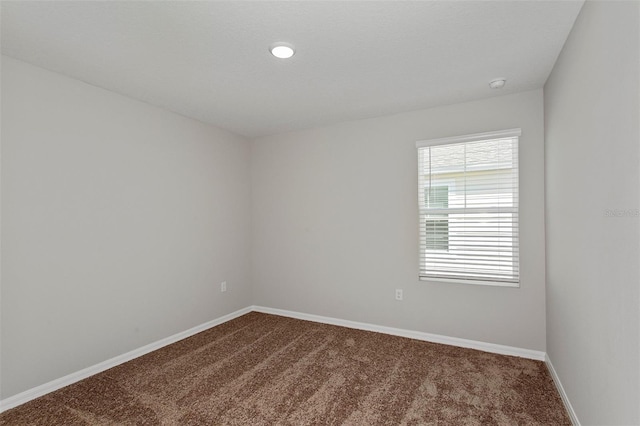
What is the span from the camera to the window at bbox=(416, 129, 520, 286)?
3.15 metres

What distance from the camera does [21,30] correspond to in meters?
2.06

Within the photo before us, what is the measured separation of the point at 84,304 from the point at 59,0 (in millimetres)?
2285

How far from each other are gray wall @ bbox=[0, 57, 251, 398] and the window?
2605 mm

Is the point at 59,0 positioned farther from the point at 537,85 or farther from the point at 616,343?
the point at 537,85

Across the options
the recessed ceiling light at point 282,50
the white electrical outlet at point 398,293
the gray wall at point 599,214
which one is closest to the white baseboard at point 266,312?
the white electrical outlet at point 398,293

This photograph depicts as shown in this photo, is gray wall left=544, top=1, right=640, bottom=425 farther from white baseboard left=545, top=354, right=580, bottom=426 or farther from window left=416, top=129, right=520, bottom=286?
window left=416, top=129, right=520, bottom=286

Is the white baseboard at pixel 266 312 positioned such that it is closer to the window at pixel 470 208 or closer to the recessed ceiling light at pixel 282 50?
the window at pixel 470 208

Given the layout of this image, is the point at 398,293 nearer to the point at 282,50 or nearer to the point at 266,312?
the point at 266,312

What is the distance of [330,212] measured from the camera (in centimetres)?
418

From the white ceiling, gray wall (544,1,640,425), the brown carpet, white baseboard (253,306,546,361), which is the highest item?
the white ceiling

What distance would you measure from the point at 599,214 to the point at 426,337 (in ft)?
7.62

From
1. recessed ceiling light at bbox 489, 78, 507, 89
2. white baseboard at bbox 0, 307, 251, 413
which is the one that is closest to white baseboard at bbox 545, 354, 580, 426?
recessed ceiling light at bbox 489, 78, 507, 89

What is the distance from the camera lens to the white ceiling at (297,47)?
188 centimetres

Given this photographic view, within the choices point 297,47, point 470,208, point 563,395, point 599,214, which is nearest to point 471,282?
point 470,208
